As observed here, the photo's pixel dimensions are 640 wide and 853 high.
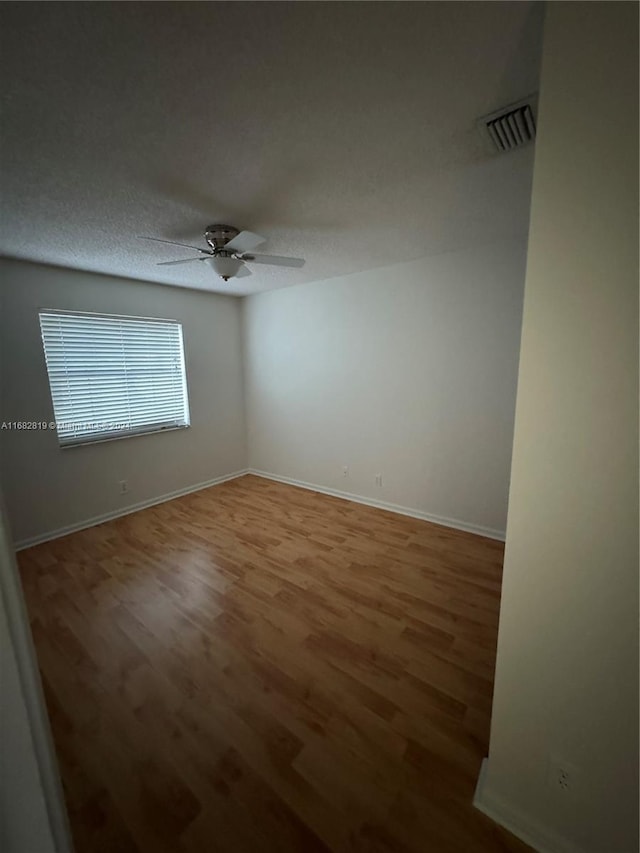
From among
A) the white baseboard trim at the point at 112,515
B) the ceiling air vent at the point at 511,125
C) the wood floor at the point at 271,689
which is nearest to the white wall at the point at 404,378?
the wood floor at the point at 271,689

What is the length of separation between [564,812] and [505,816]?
0.66 ft

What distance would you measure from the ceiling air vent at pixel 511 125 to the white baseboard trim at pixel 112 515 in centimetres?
355

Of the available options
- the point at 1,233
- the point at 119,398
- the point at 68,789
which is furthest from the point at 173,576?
the point at 1,233

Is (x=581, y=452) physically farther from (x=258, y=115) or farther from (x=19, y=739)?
(x=258, y=115)

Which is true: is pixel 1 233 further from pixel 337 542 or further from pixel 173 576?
pixel 337 542

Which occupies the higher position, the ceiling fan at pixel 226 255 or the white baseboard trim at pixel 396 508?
the ceiling fan at pixel 226 255

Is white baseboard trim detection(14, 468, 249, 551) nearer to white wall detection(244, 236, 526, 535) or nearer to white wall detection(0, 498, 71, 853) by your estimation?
white wall detection(244, 236, 526, 535)

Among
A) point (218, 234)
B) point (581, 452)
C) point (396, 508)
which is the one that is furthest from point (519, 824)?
point (218, 234)

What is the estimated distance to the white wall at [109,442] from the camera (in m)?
2.67

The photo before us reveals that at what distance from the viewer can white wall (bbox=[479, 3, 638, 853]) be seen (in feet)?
2.42

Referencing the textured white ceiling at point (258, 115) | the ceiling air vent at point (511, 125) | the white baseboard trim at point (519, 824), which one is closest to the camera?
the textured white ceiling at point (258, 115)

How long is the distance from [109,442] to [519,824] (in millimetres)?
3701

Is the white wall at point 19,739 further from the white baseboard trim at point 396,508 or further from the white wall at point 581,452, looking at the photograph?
the white baseboard trim at point 396,508

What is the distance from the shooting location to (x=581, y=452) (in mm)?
822
